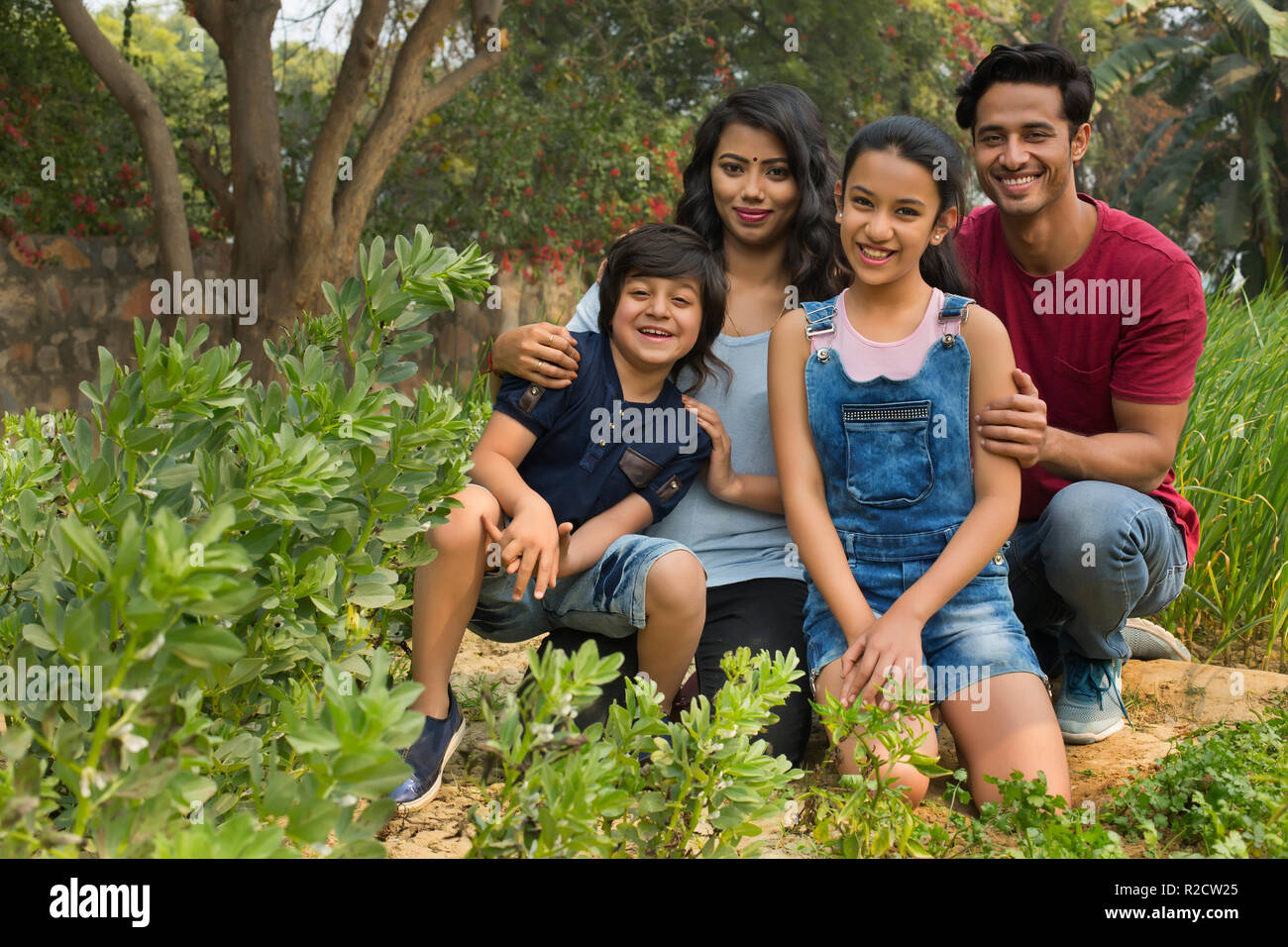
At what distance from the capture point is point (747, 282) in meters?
2.83

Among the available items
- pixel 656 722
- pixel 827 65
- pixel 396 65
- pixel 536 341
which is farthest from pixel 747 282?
pixel 827 65

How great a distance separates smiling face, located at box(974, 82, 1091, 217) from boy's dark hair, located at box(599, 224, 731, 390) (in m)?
0.70

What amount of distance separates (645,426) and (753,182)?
2.16 feet

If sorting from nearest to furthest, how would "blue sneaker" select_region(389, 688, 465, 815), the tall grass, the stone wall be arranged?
"blue sneaker" select_region(389, 688, 465, 815), the tall grass, the stone wall

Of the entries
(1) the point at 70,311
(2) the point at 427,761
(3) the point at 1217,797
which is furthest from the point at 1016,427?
(1) the point at 70,311

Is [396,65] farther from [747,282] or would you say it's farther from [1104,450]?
[1104,450]

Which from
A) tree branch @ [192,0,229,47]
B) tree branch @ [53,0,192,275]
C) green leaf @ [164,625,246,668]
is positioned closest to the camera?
green leaf @ [164,625,246,668]

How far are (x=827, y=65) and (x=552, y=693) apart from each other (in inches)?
500

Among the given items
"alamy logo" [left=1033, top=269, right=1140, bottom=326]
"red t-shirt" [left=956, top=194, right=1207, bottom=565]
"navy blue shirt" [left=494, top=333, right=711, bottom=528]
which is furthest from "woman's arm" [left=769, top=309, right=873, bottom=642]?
"alamy logo" [left=1033, top=269, right=1140, bottom=326]

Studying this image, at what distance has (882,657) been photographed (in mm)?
2160

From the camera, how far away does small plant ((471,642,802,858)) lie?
1.35 metres

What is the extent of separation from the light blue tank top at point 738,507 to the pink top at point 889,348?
218mm

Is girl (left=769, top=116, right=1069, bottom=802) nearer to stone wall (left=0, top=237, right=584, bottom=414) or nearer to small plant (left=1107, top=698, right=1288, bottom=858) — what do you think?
small plant (left=1107, top=698, right=1288, bottom=858)
